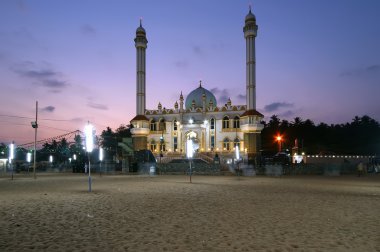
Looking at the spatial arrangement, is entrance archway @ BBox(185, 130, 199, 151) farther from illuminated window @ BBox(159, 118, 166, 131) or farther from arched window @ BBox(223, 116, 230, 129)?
arched window @ BBox(223, 116, 230, 129)

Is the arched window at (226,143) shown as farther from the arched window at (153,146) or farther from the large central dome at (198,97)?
the arched window at (153,146)

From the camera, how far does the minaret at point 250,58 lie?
70.9 m

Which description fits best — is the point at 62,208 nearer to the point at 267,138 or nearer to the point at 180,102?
the point at 180,102

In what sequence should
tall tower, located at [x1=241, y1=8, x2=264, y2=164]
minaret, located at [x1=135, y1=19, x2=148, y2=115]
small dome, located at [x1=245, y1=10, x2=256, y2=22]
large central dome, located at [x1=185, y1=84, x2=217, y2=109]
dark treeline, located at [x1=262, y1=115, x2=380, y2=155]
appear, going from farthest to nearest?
dark treeline, located at [x1=262, y1=115, x2=380, y2=155] → large central dome, located at [x1=185, y1=84, x2=217, y2=109] → minaret, located at [x1=135, y1=19, x2=148, y2=115] → small dome, located at [x1=245, y1=10, x2=256, y2=22] → tall tower, located at [x1=241, y1=8, x2=264, y2=164]

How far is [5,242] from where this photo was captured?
8.12 metres

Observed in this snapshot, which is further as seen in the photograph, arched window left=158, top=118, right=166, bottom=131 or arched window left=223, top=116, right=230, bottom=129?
→ arched window left=158, top=118, right=166, bottom=131

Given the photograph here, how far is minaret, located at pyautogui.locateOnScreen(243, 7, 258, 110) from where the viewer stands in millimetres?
70875

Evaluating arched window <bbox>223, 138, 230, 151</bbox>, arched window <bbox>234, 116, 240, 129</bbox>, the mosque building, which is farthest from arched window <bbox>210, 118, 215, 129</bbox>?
arched window <bbox>234, 116, 240, 129</bbox>

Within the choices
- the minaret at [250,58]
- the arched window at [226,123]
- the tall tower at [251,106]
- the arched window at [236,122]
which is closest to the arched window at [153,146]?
the arched window at [226,123]

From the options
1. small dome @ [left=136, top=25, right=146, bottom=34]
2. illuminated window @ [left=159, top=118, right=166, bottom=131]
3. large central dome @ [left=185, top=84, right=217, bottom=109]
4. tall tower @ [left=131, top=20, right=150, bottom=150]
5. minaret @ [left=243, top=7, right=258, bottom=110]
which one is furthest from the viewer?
small dome @ [left=136, top=25, right=146, bottom=34]

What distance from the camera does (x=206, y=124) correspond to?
72.2 m

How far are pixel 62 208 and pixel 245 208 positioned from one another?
7358mm

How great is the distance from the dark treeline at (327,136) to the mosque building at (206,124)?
942 inches

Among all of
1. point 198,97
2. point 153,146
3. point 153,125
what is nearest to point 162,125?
point 153,125
